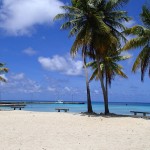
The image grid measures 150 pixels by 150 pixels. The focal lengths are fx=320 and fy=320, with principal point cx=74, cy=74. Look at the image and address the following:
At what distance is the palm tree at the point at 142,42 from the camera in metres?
23.7

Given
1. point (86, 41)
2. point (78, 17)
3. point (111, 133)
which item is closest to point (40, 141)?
point (111, 133)

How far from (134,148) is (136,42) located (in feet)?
48.2

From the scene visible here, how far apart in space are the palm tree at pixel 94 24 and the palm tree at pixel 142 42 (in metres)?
1.65

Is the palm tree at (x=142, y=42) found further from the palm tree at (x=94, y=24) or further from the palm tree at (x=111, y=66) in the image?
the palm tree at (x=111, y=66)

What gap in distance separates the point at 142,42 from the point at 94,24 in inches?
164

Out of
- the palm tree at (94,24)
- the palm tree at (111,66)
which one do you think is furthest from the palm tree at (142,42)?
the palm tree at (111,66)

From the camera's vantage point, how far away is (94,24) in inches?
1012

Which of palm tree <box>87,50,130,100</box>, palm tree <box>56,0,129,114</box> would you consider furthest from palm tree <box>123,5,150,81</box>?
palm tree <box>87,50,130,100</box>

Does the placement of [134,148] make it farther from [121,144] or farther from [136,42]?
[136,42]

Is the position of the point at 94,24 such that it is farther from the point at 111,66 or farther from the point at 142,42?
the point at 111,66

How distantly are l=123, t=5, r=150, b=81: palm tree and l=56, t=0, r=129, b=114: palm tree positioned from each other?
165 centimetres

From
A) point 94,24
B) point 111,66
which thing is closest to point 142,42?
point 94,24

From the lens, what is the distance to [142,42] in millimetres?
24203

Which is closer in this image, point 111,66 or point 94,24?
point 94,24
